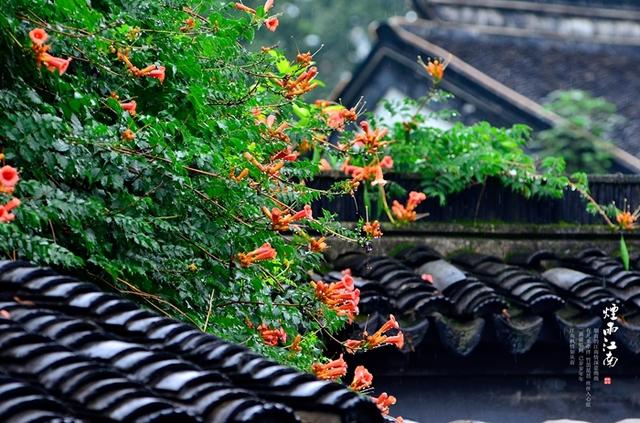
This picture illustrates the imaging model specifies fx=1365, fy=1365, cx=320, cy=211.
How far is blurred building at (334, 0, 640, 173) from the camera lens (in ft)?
48.5

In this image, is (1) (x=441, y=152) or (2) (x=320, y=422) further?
(1) (x=441, y=152)

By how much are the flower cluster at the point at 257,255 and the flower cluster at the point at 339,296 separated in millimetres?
356

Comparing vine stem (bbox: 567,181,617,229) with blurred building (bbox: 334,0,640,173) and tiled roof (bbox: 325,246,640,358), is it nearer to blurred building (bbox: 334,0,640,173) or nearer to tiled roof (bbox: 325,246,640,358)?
tiled roof (bbox: 325,246,640,358)

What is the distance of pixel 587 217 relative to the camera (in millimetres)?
8789

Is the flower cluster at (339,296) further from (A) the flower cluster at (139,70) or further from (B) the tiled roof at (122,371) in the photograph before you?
(B) the tiled roof at (122,371)

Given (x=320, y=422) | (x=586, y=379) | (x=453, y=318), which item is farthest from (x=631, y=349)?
(x=320, y=422)

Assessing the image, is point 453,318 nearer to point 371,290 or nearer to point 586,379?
point 371,290

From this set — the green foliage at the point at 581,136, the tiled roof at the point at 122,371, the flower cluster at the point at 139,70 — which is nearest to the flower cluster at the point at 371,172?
the flower cluster at the point at 139,70

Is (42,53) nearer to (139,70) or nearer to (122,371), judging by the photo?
(139,70)

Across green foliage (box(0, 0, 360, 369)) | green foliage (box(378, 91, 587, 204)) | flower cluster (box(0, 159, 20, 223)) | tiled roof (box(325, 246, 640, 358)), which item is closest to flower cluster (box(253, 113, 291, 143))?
green foliage (box(0, 0, 360, 369))

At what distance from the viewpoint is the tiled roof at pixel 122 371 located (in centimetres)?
325

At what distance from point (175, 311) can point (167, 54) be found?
106 centimetres

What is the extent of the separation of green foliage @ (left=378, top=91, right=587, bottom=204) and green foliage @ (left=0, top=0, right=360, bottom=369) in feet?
7.61

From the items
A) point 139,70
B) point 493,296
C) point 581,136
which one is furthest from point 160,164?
point 581,136
